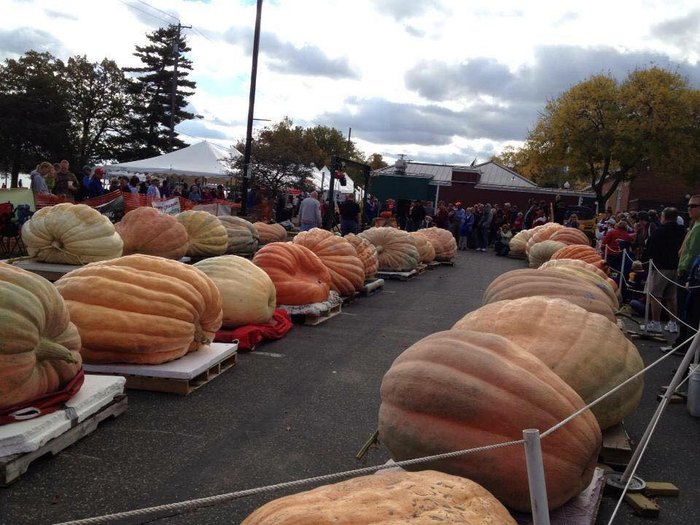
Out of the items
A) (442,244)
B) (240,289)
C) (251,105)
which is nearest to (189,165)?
(251,105)

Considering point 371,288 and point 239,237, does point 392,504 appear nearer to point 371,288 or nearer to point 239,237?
point 371,288

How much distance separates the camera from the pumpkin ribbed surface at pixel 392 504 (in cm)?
163

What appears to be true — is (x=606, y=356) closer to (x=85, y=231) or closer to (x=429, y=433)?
(x=429, y=433)

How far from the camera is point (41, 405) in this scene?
3256 mm

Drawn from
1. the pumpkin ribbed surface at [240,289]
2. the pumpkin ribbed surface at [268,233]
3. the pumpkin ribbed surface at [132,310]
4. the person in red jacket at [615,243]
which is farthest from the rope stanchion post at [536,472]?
the pumpkin ribbed surface at [268,233]

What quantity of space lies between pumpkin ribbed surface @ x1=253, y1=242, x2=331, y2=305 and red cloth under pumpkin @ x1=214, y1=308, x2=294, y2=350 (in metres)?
0.50

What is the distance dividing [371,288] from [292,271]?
2862 millimetres

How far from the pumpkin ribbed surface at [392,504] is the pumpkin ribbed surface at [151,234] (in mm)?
7181

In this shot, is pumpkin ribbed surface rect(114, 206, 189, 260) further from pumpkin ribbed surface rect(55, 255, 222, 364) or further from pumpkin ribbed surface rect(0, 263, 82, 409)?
pumpkin ribbed surface rect(0, 263, 82, 409)

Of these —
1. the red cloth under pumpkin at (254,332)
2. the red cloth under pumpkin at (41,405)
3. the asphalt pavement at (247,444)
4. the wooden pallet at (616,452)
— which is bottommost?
the asphalt pavement at (247,444)

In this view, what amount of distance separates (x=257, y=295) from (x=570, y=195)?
43344mm

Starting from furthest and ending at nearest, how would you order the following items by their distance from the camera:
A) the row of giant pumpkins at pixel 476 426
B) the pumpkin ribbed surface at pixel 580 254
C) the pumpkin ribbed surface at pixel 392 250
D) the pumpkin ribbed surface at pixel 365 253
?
the pumpkin ribbed surface at pixel 392 250 < the pumpkin ribbed surface at pixel 580 254 < the pumpkin ribbed surface at pixel 365 253 < the row of giant pumpkins at pixel 476 426

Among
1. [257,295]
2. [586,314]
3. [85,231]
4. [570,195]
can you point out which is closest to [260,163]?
[85,231]

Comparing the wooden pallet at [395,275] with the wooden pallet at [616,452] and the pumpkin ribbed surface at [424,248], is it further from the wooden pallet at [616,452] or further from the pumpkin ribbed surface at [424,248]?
the wooden pallet at [616,452]
